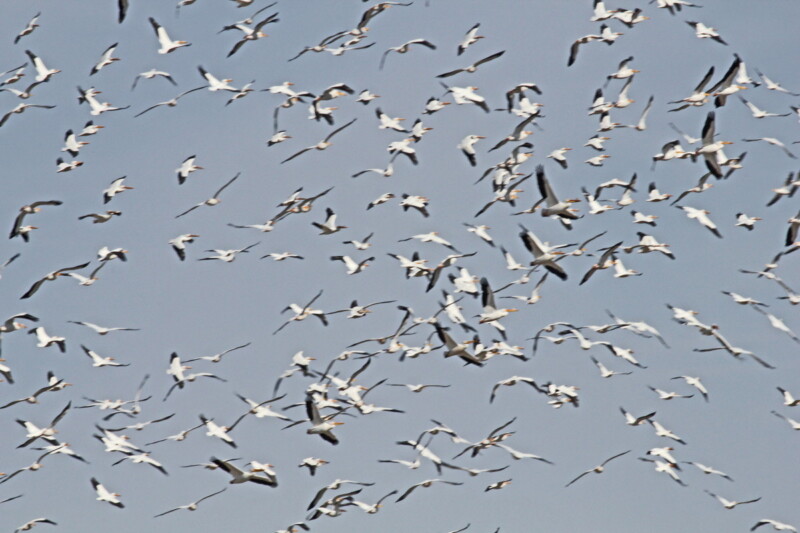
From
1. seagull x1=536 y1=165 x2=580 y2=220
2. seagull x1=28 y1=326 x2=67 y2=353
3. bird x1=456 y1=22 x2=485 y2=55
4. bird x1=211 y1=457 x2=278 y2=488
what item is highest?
bird x1=456 y1=22 x2=485 y2=55

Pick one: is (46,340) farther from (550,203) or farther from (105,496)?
(550,203)

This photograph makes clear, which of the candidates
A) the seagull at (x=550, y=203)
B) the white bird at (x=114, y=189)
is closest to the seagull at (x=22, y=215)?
the white bird at (x=114, y=189)

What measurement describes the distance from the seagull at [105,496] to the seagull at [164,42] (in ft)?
50.8

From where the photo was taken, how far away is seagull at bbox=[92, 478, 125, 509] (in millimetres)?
54531

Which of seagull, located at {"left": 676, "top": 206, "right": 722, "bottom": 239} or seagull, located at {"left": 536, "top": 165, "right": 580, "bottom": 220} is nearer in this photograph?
seagull, located at {"left": 536, "top": 165, "right": 580, "bottom": 220}

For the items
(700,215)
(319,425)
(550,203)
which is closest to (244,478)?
(319,425)

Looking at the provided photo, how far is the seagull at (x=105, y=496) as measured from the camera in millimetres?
54531

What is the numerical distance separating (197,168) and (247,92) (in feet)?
10.6

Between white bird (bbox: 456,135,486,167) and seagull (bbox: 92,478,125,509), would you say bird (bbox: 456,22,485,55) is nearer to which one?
white bird (bbox: 456,135,486,167)

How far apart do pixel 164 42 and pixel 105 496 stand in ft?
52.6

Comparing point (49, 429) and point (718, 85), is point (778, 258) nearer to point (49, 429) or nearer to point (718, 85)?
point (718, 85)

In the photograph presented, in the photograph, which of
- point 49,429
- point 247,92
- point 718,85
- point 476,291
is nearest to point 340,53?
point 247,92

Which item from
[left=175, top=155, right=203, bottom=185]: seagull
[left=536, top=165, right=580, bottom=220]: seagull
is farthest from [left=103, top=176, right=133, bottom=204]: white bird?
[left=536, top=165, right=580, bottom=220]: seagull

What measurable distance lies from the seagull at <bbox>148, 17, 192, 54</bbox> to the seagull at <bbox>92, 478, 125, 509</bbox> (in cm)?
1548
